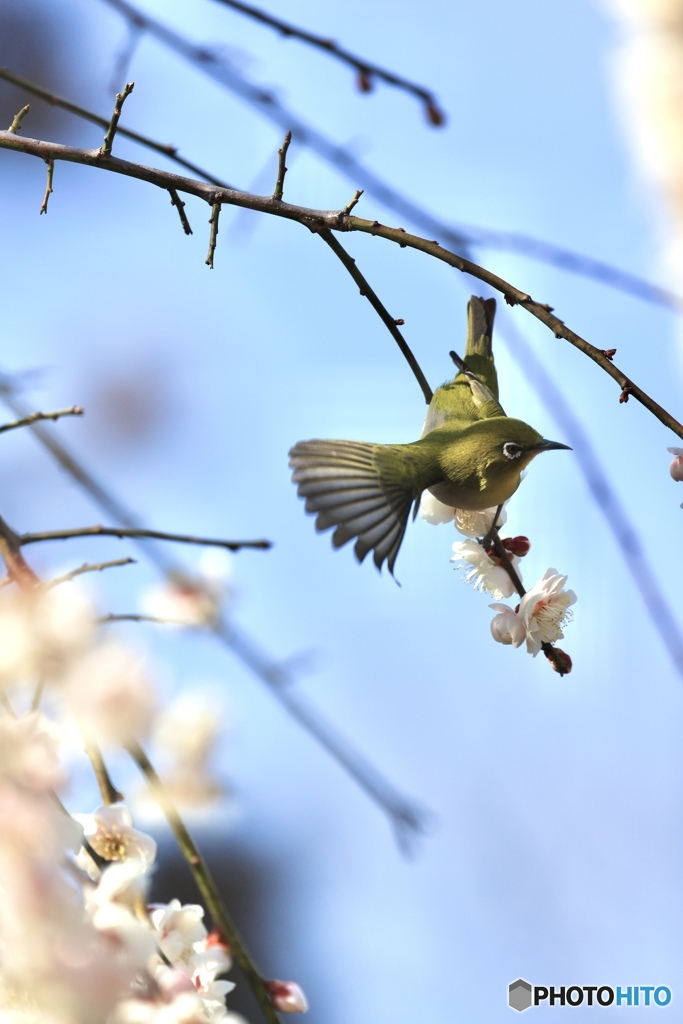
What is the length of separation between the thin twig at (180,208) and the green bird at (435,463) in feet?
0.81

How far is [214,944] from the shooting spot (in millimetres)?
985

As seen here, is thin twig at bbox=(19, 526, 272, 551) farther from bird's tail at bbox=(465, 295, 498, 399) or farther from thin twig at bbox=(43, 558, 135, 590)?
bird's tail at bbox=(465, 295, 498, 399)

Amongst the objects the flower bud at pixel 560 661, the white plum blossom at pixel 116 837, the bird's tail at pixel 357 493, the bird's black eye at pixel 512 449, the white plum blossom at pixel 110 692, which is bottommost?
the white plum blossom at pixel 116 837

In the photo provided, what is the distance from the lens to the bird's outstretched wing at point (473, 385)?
1418 millimetres

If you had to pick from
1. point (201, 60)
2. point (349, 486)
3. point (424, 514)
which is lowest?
point (349, 486)

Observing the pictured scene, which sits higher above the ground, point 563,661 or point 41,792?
point 563,661

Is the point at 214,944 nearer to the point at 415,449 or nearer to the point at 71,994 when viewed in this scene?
the point at 71,994

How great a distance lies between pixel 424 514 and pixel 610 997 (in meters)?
1.20

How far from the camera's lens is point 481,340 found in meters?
1.48

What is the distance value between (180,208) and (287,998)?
2.53ft

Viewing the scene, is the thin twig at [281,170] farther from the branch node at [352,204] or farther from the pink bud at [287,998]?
the pink bud at [287,998]

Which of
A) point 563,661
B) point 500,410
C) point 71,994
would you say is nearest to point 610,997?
point 563,661

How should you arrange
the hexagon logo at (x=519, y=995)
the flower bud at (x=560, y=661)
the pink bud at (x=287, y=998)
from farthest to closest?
the hexagon logo at (x=519, y=995) < the flower bud at (x=560, y=661) < the pink bud at (x=287, y=998)

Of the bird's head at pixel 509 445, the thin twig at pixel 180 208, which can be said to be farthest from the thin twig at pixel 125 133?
the bird's head at pixel 509 445
